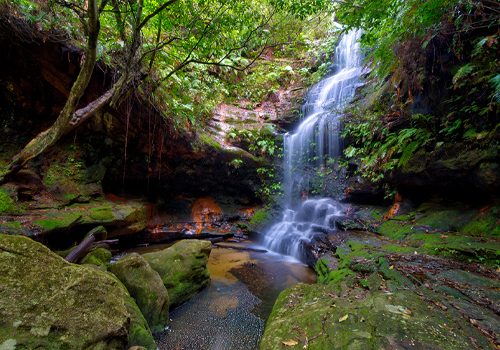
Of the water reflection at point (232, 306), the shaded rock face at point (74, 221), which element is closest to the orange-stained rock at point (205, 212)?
the shaded rock face at point (74, 221)

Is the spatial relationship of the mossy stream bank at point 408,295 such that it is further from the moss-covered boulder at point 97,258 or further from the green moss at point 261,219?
the green moss at point 261,219

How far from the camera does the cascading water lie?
29.8 ft

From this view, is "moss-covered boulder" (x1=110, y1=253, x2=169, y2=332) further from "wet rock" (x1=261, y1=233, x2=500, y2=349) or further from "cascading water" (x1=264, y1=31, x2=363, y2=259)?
"cascading water" (x1=264, y1=31, x2=363, y2=259)

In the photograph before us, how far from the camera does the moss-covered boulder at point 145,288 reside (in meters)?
3.20

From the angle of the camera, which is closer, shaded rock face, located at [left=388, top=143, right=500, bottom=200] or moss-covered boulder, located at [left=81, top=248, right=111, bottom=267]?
moss-covered boulder, located at [left=81, top=248, right=111, bottom=267]

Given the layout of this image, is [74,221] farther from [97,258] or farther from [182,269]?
[182,269]

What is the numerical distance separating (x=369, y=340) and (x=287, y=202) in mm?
9480

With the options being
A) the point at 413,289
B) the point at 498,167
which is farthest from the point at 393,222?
the point at 413,289

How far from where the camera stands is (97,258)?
3.73m

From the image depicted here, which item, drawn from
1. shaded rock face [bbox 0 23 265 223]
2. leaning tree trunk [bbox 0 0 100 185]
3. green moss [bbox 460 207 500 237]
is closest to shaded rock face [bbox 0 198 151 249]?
shaded rock face [bbox 0 23 265 223]

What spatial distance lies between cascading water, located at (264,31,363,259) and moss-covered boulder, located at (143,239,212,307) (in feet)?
13.6

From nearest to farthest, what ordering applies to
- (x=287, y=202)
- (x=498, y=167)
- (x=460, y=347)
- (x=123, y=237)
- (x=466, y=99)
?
(x=460, y=347), (x=498, y=167), (x=466, y=99), (x=123, y=237), (x=287, y=202)

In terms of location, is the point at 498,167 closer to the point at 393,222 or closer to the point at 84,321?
the point at 393,222

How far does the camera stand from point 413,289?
2.79 metres
